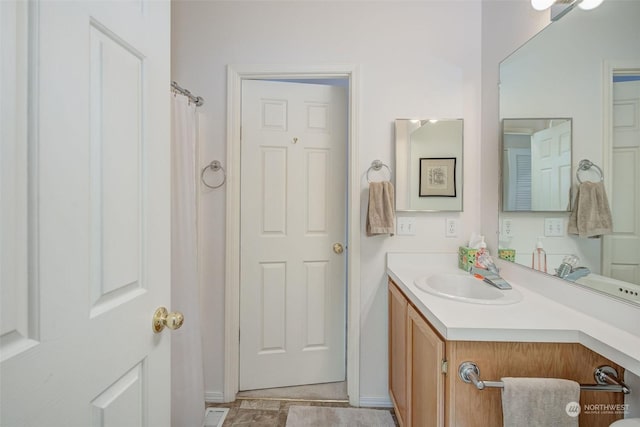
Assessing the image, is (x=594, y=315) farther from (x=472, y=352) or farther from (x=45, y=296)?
(x=45, y=296)

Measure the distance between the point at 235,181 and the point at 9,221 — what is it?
4.59 feet

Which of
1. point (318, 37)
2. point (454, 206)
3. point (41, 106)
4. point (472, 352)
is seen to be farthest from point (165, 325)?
point (318, 37)

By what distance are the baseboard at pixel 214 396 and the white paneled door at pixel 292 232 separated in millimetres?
148

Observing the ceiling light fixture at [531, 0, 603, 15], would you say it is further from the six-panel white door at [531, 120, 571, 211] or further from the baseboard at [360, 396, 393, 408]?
the baseboard at [360, 396, 393, 408]

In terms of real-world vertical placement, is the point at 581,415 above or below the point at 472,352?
below

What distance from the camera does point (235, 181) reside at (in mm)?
1800

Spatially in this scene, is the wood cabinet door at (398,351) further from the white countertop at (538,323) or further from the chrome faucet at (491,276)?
the chrome faucet at (491,276)

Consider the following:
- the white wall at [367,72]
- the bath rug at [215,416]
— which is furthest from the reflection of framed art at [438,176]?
the bath rug at [215,416]

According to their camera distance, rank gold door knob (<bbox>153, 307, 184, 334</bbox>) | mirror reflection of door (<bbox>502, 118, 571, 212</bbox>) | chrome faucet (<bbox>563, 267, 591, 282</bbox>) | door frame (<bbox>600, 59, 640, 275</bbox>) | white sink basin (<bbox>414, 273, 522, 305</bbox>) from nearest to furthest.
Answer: gold door knob (<bbox>153, 307, 184, 334</bbox>)
door frame (<bbox>600, 59, 640, 275</bbox>)
chrome faucet (<bbox>563, 267, 591, 282</bbox>)
mirror reflection of door (<bbox>502, 118, 571, 212</bbox>)
white sink basin (<bbox>414, 273, 522, 305</bbox>)

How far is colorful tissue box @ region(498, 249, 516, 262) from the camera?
148cm

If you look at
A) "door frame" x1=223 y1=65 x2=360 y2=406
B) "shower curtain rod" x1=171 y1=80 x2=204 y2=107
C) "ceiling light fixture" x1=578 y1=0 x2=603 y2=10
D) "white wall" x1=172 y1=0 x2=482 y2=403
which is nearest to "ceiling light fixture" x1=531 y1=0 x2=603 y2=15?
"ceiling light fixture" x1=578 y1=0 x2=603 y2=10

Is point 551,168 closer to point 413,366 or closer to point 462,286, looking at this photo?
point 462,286

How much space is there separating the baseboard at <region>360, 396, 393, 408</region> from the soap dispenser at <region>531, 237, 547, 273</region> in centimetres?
118

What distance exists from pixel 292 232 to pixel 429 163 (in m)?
0.98
